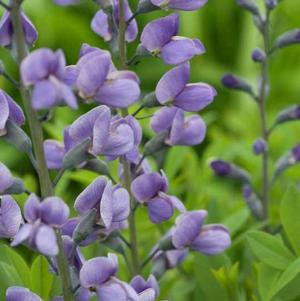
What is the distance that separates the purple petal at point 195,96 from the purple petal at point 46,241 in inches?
13.3

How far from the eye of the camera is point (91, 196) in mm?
1240

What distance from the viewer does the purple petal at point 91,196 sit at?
123 cm

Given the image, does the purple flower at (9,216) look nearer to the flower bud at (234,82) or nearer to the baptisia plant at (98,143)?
the baptisia plant at (98,143)

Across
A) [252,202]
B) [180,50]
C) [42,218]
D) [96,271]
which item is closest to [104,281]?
[96,271]

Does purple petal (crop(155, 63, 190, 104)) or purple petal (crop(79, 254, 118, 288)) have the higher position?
purple petal (crop(155, 63, 190, 104))

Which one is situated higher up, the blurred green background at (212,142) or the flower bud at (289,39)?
the flower bud at (289,39)

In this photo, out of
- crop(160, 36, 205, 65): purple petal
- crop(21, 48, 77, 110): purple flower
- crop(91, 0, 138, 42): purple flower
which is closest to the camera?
crop(21, 48, 77, 110): purple flower

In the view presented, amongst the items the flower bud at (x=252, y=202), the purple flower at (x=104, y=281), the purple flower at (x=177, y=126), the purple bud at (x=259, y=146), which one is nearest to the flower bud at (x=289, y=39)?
the purple bud at (x=259, y=146)

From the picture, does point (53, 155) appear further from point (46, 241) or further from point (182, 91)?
point (46, 241)

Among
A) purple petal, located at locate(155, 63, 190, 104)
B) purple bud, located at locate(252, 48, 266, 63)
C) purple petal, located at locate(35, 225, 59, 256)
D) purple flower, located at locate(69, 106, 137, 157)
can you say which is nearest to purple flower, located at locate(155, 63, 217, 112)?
purple petal, located at locate(155, 63, 190, 104)

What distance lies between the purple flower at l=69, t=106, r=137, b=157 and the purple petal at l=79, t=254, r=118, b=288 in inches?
5.8

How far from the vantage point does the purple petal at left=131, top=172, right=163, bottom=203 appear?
1.38 metres

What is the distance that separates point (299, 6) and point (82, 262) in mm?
2503

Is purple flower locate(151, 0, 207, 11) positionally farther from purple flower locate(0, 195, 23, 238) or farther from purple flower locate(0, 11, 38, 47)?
purple flower locate(0, 195, 23, 238)
